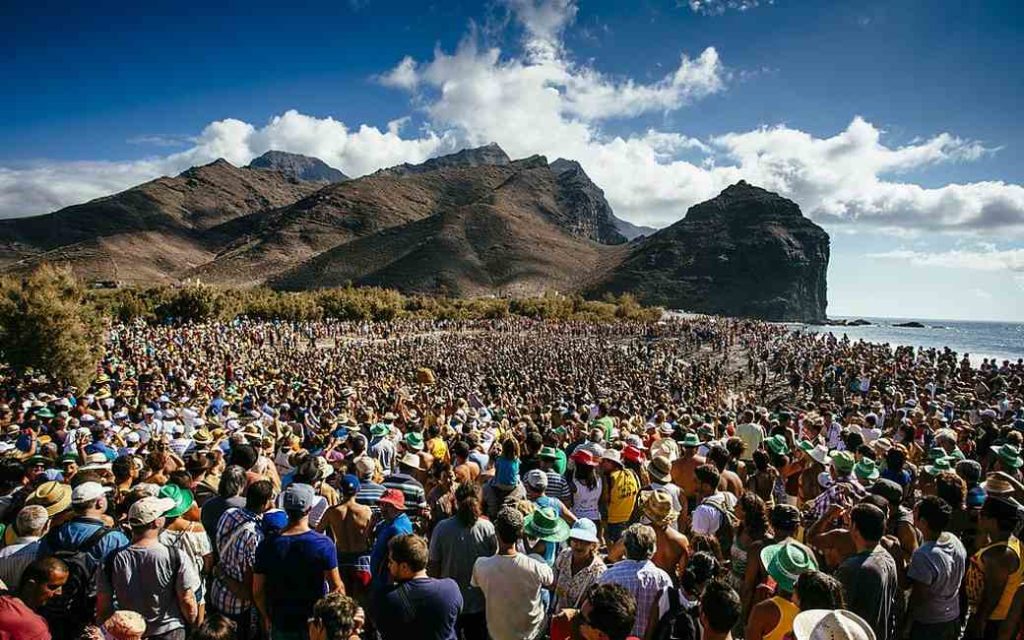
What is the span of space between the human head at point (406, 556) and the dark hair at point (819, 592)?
2062mm

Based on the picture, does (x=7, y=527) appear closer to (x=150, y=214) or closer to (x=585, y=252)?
(x=585, y=252)

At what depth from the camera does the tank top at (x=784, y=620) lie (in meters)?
3.17

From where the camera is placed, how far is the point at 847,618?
2.48 meters

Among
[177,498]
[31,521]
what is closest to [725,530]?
[177,498]

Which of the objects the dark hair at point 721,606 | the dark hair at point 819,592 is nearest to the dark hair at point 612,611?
the dark hair at point 721,606

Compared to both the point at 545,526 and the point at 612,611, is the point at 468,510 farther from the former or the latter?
the point at 612,611

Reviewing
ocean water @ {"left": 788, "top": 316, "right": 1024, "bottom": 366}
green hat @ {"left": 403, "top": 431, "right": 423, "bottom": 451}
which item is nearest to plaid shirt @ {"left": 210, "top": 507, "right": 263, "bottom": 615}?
green hat @ {"left": 403, "top": 431, "right": 423, "bottom": 451}

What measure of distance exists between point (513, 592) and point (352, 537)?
1557mm

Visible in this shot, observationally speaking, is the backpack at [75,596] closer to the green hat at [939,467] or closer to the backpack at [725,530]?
A: the backpack at [725,530]

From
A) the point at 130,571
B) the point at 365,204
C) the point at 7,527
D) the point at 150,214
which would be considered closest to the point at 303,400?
the point at 7,527

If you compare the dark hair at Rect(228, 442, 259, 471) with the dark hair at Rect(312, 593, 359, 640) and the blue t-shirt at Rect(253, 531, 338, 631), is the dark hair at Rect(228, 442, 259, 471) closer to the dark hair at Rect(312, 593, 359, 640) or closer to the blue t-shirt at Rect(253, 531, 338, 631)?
the blue t-shirt at Rect(253, 531, 338, 631)

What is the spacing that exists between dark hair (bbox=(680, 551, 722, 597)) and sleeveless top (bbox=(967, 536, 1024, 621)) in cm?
219

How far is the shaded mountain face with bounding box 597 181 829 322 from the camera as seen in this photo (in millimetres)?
129000

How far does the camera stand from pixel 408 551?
3.04 metres
